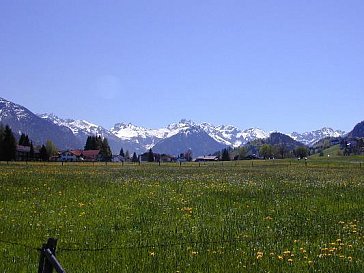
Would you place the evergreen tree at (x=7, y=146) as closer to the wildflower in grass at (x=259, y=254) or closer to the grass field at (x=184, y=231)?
the grass field at (x=184, y=231)

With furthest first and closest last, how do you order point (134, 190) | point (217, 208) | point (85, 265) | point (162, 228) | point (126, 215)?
point (134, 190)
point (217, 208)
point (126, 215)
point (162, 228)
point (85, 265)

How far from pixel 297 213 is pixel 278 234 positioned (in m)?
4.67

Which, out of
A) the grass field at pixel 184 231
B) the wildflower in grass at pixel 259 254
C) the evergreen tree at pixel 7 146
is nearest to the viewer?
the grass field at pixel 184 231

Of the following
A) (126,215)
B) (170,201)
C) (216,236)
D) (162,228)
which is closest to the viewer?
(216,236)

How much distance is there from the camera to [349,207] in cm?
2138

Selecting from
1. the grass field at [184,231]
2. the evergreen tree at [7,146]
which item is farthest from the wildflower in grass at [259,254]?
the evergreen tree at [7,146]

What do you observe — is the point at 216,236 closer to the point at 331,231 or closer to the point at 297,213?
the point at 331,231

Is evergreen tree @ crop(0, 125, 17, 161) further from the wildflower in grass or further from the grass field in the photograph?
the wildflower in grass

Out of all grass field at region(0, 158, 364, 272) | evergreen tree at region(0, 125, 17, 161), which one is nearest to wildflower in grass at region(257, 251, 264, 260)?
grass field at region(0, 158, 364, 272)

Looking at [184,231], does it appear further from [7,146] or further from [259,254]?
[7,146]

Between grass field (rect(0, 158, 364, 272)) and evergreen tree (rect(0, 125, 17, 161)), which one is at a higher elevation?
evergreen tree (rect(0, 125, 17, 161))

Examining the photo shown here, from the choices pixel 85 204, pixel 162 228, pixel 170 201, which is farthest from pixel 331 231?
pixel 85 204

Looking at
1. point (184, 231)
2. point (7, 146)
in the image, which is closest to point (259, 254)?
point (184, 231)

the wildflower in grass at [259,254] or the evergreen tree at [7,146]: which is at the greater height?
the evergreen tree at [7,146]
